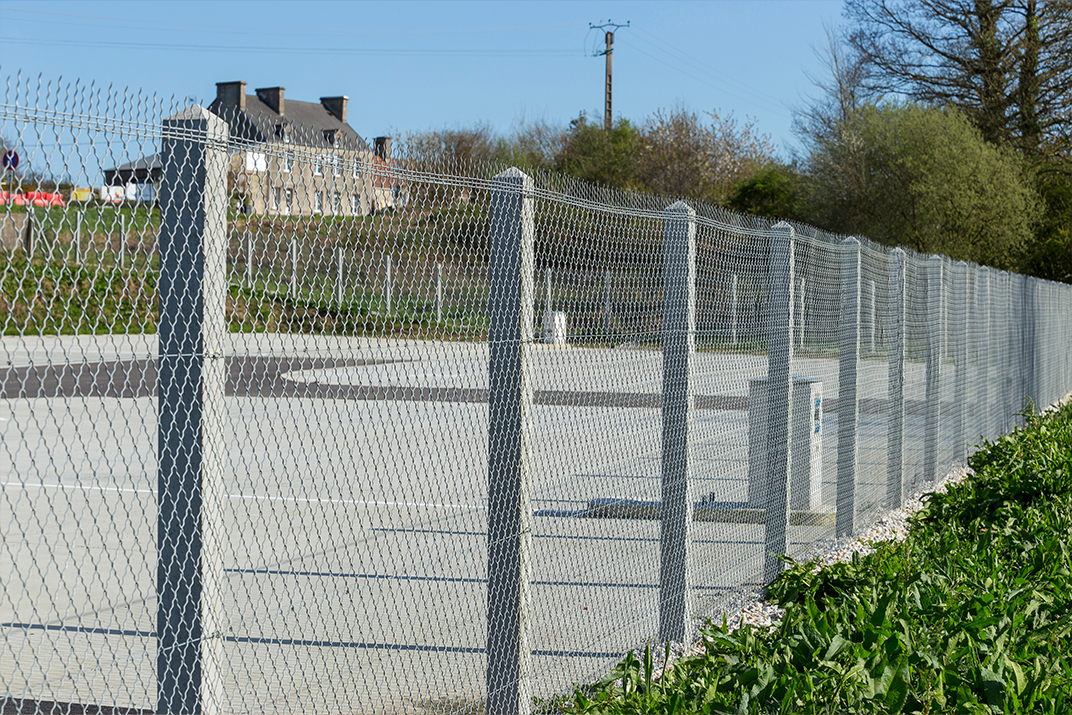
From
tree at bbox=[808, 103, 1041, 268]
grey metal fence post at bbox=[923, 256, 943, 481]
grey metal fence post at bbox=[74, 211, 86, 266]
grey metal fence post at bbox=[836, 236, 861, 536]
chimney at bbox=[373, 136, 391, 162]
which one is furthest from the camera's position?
tree at bbox=[808, 103, 1041, 268]

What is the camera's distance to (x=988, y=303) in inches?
499

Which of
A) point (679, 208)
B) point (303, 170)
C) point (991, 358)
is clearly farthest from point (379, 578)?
point (991, 358)

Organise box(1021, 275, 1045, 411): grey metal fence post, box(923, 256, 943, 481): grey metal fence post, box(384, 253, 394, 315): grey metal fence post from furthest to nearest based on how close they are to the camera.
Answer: box(1021, 275, 1045, 411): grey metal fence post → box(923, 256, 943, 481): grey metal fence post → box(384, 253, 394, 315): grey metal fence post

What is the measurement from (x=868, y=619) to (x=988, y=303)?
9.84 metres

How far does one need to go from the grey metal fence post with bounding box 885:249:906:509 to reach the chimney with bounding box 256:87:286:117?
246ft

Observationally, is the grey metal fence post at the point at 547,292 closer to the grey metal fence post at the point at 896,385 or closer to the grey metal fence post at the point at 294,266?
the grey metal fence post at the point at 294,266

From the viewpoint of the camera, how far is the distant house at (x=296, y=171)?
9.04ft

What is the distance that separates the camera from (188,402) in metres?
2.58

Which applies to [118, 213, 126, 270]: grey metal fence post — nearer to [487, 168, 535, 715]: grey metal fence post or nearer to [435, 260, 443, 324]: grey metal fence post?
[435, 260, 443, 324]: grey metal fence post

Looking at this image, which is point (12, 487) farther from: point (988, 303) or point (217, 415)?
point (988, 303)

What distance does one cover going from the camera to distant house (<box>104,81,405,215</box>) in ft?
9.04

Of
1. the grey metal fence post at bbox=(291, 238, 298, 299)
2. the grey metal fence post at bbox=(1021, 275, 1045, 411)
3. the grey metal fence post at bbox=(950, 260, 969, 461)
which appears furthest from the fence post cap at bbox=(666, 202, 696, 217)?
the grey metal fence post at bbox=(1021, 275, 1045, 411)

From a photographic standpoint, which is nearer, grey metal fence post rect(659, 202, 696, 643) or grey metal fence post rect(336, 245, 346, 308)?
grey metal fence post rect(336, 245, 346, 308)

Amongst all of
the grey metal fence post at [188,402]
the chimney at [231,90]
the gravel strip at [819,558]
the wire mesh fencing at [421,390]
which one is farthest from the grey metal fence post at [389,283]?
the chimney at [231,90]
